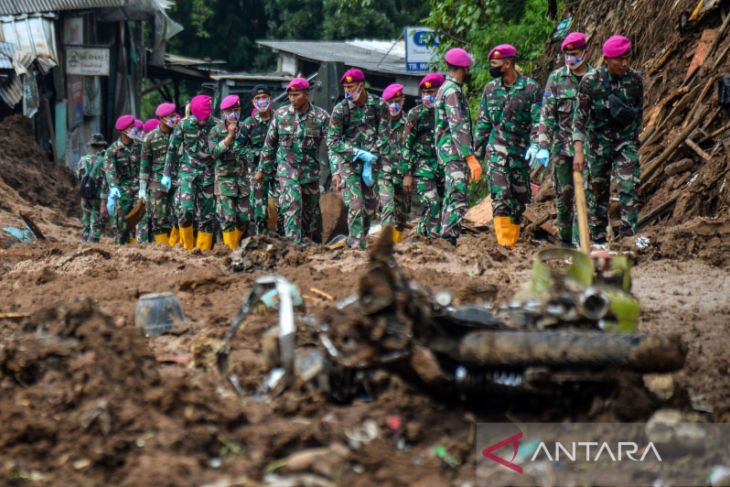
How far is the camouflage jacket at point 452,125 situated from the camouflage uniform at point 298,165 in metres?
1.78

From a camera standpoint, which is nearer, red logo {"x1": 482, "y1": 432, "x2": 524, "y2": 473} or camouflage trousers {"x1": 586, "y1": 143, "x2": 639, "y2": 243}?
red logo {"x1": 482, "y1": 432, "x2": 524, "y2": 473}

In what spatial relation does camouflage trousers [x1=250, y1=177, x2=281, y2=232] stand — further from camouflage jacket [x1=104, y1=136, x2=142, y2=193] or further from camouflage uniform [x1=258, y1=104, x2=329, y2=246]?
camouflage jacket [x1=104, y1=136, x2=142, y2=193]

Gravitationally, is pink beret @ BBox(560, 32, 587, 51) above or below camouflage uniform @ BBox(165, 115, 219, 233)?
above

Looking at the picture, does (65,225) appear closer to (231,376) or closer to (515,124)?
(515,124)

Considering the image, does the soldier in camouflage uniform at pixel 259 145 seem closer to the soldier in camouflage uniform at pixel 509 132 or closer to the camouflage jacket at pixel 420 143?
the camouflage jacket at pixel 420 143

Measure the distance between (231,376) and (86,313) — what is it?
0.90 meters

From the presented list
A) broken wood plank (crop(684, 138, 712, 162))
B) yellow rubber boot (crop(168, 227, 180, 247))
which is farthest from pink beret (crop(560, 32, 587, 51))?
yellow rubber boot (crop(168, 227, 180, 247))

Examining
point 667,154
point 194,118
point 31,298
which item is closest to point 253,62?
point 194,118

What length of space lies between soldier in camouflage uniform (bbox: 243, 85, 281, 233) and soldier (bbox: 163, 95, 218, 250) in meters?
0.47

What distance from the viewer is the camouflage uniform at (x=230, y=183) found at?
1526cm

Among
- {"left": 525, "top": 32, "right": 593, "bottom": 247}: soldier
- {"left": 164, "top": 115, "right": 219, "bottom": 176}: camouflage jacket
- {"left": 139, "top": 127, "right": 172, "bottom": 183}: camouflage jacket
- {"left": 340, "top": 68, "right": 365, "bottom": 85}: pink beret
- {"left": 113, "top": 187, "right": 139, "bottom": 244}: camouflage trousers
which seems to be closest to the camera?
{"left": 525, "top": 32, "right": 593, "bottom": 247}: soldier

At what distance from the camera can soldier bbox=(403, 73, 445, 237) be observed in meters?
13.7

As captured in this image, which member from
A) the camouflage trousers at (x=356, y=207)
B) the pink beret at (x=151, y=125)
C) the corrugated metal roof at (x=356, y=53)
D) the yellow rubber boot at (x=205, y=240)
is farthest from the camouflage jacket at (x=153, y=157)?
the corrugated metal roof at (x=356, y=53)

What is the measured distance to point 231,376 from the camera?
245 inches
